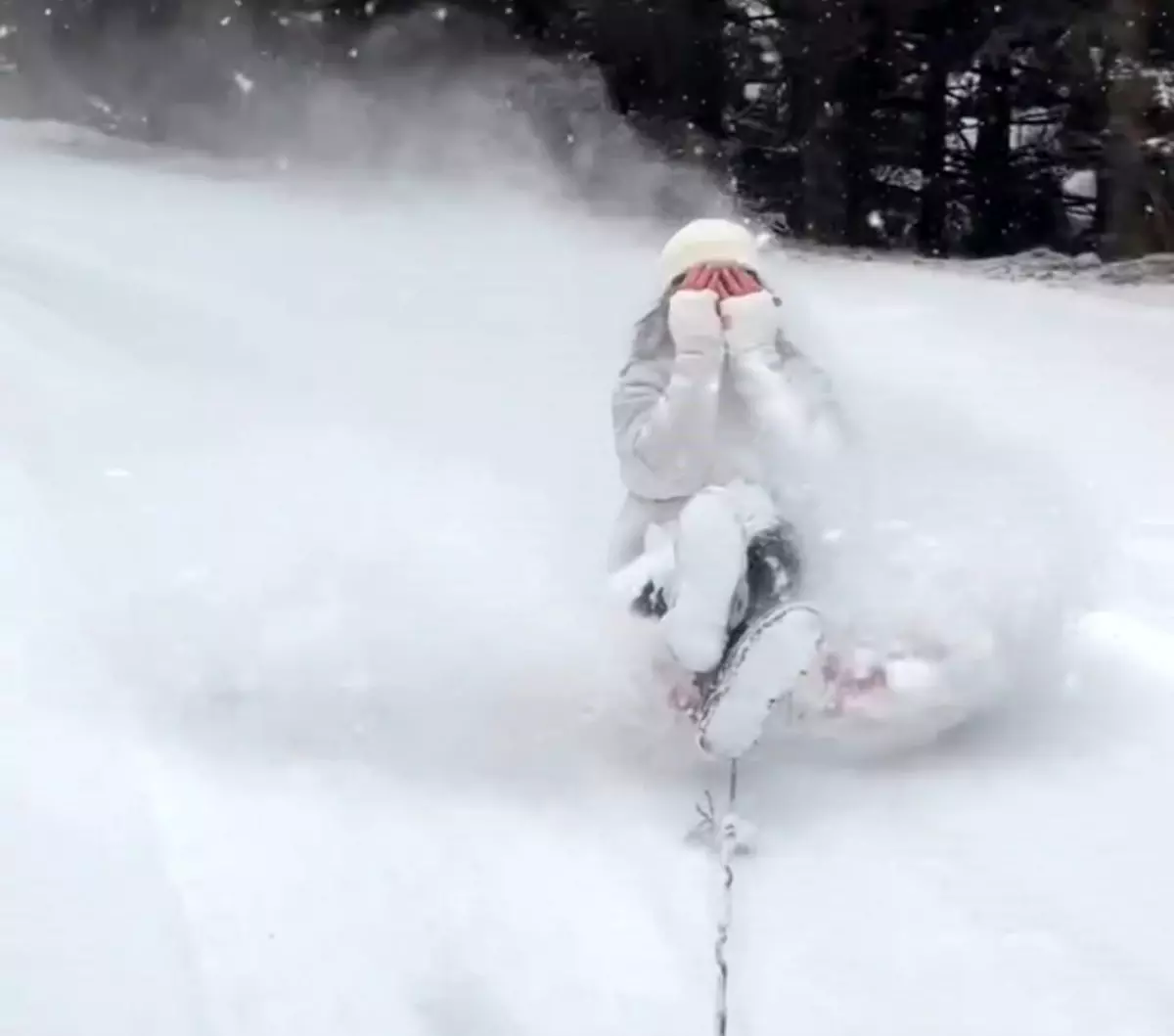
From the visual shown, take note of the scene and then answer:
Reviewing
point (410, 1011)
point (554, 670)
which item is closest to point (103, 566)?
point (554, 670)

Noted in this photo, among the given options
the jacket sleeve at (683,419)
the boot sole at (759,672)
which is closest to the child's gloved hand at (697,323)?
the jacket sleeve at (683,419)

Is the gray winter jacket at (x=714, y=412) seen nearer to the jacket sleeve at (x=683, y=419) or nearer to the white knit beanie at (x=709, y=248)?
the jacket sleeve at (x=683, y=419)

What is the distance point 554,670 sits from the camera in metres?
4.56

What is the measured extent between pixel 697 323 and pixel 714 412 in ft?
0.73

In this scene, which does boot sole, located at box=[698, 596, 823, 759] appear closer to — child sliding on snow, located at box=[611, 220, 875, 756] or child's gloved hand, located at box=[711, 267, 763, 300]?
child sliding on snow, located at box=[611, 220, 875, 756]

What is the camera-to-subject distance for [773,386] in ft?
12.9

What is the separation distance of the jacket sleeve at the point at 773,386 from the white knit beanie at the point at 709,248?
180mm

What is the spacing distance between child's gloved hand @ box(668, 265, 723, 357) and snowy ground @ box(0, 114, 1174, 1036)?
915 millimetres

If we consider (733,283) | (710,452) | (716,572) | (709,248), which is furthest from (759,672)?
(709,248)

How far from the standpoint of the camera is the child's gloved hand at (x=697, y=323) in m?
3.95

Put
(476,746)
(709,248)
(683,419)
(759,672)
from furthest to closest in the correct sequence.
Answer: (709,248), (476,746), (683,419), (759,672)

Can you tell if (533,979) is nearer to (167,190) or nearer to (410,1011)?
(410,1011)

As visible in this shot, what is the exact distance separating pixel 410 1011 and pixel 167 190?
1118 cm

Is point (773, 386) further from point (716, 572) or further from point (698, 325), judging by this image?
point (716, 572)
